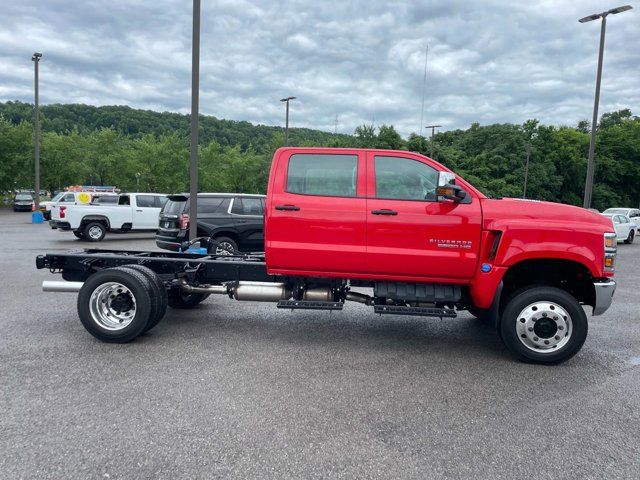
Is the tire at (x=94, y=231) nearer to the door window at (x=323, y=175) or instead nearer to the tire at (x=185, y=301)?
the tire at (x=185, y=301)

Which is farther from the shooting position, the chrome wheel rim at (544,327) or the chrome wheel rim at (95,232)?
the chrome wheel rim at (95,232)

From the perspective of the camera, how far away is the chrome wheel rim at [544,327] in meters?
5.01

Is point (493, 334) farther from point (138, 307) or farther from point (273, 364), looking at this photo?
point (138, 307)

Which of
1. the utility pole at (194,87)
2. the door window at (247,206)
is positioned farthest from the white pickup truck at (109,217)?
the utility pole at (194,87)

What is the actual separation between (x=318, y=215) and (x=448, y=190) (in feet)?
4.60

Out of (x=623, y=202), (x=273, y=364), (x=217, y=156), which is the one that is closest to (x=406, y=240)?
(x=273, y=364)

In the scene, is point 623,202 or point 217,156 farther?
point 623,202

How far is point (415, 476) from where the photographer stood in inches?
117

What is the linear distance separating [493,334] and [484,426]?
9.49 feet

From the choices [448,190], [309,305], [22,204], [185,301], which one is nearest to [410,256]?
[448,190]

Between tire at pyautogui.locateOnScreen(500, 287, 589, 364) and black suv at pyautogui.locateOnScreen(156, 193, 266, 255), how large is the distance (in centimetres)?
774

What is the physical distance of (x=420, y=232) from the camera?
5.16m

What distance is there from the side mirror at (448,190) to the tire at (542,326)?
1.25 metres

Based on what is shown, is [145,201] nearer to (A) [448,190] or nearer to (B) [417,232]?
(B) [417,232]
